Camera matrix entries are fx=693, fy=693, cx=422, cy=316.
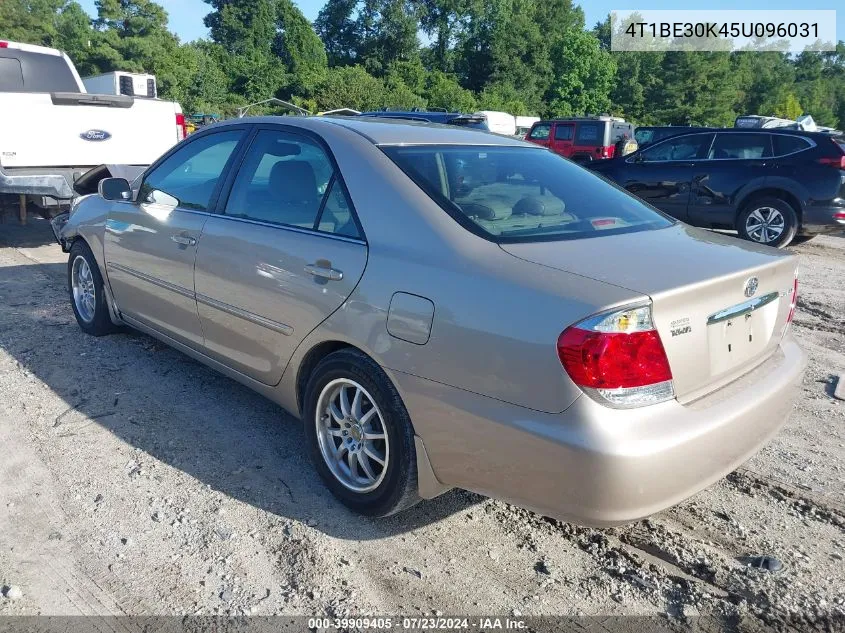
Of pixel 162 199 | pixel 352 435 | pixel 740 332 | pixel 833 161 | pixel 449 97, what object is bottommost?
pixel 352 435

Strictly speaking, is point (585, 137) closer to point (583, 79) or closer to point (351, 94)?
point (351, 94)

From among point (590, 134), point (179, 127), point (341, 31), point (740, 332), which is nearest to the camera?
point (740, 332)

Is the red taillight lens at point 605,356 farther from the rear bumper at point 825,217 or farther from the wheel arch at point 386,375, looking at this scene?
the rear bumper at point 825,217

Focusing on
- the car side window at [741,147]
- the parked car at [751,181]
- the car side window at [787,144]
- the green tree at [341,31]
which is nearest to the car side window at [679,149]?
the parked car at [751,181]

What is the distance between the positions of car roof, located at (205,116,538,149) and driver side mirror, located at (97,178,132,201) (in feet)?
3.83

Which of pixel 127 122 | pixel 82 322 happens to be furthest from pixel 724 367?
pixel 127 122

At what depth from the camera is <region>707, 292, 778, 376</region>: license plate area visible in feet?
8.13

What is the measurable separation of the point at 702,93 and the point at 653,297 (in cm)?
6387

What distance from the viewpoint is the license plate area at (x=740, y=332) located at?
248 cm

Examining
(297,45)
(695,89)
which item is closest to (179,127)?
(695,89)

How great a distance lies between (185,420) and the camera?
382 centimetres

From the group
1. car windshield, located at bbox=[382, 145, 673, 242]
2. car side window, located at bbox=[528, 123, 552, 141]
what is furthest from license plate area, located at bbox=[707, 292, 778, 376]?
car side window, located at bbox=[528, 123, 552, 141]

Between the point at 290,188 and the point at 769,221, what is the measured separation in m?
8.14

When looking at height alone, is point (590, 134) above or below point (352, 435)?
above
